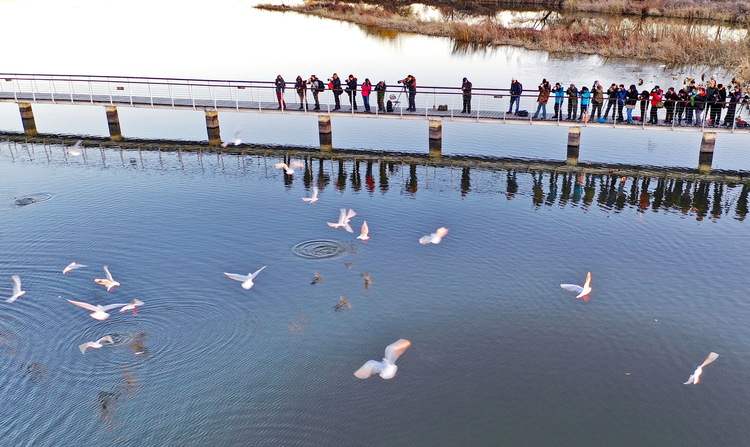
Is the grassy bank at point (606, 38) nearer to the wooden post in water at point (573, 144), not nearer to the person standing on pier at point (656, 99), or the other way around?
the person standing on pier at point (656, 99)

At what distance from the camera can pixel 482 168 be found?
3703cm

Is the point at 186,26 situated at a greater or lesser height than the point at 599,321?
greater

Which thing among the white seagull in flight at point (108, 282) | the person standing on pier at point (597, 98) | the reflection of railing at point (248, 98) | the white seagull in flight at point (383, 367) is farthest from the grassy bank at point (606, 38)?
the white seagull in flight at point (108, 282)

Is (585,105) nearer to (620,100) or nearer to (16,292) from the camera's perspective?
(620,100)

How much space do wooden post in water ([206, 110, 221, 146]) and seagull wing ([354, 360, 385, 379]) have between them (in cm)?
2538

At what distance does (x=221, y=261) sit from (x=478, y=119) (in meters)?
17.8

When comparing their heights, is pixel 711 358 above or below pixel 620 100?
below

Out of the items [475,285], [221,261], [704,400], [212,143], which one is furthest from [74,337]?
[212,143]

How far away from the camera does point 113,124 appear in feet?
140

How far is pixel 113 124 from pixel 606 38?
4530 cm

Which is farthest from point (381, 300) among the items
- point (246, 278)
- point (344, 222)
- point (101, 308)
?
point (101, 308)

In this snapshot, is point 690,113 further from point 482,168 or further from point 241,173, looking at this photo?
point 241,173

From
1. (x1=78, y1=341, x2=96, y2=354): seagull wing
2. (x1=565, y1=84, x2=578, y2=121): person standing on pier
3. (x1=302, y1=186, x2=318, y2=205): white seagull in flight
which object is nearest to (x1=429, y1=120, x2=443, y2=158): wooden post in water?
(x1=565, y1=84, x2=578, y2=121): person standing on pier

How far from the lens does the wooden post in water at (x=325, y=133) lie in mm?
39562
